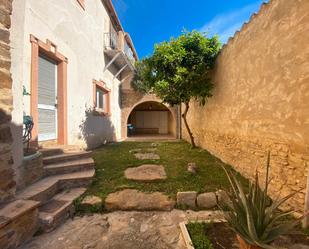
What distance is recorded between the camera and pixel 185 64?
18.5 ft

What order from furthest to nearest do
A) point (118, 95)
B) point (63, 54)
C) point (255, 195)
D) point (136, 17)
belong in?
point (136, 17)
point (118, 95)
point (63, 54)
point (255, 195)

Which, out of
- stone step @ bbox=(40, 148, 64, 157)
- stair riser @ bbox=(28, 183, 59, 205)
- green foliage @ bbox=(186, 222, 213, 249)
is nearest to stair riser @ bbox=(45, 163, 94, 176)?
stair riser @ bbox=(28, 183, 59, 205)

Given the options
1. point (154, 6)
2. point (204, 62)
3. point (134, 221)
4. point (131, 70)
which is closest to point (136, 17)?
point (154, 6)

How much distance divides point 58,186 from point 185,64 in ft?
15.4

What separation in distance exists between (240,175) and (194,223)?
2118 millimetres

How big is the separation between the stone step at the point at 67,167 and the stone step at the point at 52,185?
0.11m

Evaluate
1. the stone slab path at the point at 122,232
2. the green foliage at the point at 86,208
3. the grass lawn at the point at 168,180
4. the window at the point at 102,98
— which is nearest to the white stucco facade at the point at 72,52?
the window at the point at 102,98

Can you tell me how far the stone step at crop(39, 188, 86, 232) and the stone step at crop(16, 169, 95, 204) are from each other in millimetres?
109

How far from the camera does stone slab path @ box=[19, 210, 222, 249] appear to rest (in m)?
2.06

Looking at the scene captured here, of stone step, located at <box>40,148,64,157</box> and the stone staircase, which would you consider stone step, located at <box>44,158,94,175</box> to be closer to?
the stone staircase

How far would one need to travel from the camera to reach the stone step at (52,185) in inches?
99.1

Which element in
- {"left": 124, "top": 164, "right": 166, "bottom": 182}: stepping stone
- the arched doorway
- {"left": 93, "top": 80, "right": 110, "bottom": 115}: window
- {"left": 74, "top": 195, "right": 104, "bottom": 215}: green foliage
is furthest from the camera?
the arched doorway

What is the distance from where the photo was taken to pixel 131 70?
10.9m

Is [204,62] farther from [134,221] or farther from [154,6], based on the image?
[154,6]
